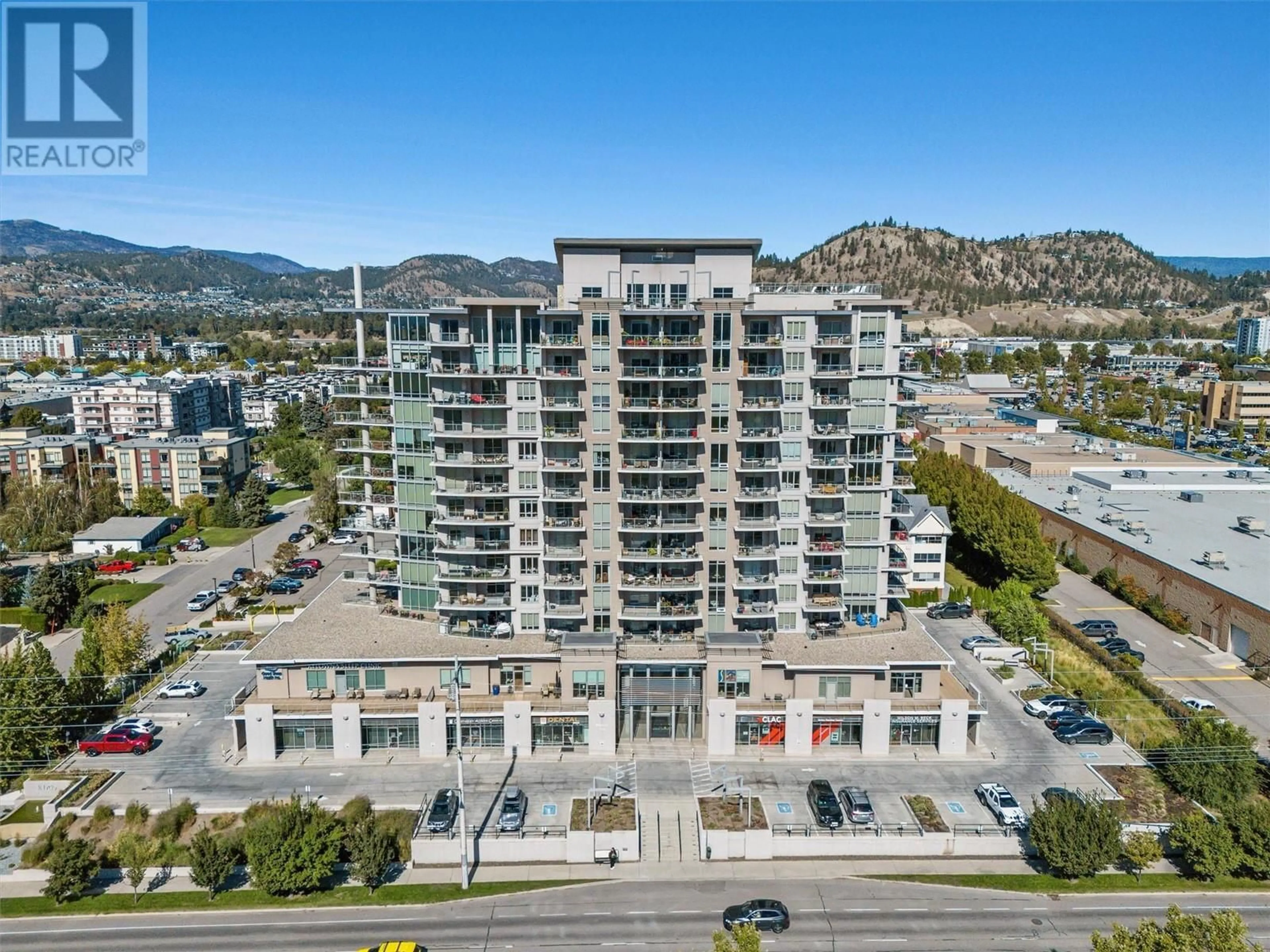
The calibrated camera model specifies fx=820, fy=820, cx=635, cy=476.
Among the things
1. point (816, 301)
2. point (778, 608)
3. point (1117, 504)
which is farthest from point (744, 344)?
point (1117, 504)

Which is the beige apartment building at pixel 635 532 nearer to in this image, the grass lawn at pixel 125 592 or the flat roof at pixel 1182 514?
the flat roof at pixel 1182 514

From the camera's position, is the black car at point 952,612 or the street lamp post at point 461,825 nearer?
the street lamp post at point 461,825

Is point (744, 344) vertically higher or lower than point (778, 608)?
higher

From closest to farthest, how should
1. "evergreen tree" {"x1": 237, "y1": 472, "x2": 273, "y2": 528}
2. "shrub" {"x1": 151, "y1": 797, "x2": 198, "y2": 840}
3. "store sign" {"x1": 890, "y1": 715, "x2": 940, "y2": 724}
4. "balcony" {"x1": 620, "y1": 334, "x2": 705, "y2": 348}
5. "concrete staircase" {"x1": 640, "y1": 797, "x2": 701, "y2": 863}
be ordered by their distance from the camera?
"concrete staircase" {"x1": 640, "y1": 797, "x2": 701, "y2": 863}
"shrub" {"x1": 151, "y1": 797, "x2": 198, "y2": 840}
"store sign" {"x1": 890, "y1": 715, "x2": 940, "y2": 724}
"balcony" {"x1": 620, "y1": 334, "x2": 705, "y2": 348}
"evergreen tree" {"x1": 237, "y1": 472, "x2": 273, "y2": 528}

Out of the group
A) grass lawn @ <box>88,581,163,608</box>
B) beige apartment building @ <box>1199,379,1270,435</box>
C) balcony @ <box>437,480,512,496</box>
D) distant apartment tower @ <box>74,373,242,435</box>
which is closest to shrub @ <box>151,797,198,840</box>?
balcony @ <box>437,480,512,496</box>

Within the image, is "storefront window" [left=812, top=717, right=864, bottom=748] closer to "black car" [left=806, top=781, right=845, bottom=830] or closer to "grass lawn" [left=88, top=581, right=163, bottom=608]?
"black car" [left=806, top=781, right=845, bottom=830]

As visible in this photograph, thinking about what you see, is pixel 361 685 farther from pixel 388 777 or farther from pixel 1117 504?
pixel 1117 504

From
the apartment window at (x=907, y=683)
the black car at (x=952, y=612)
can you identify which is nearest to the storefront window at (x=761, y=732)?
the apartment window at (x=907, y=683)
